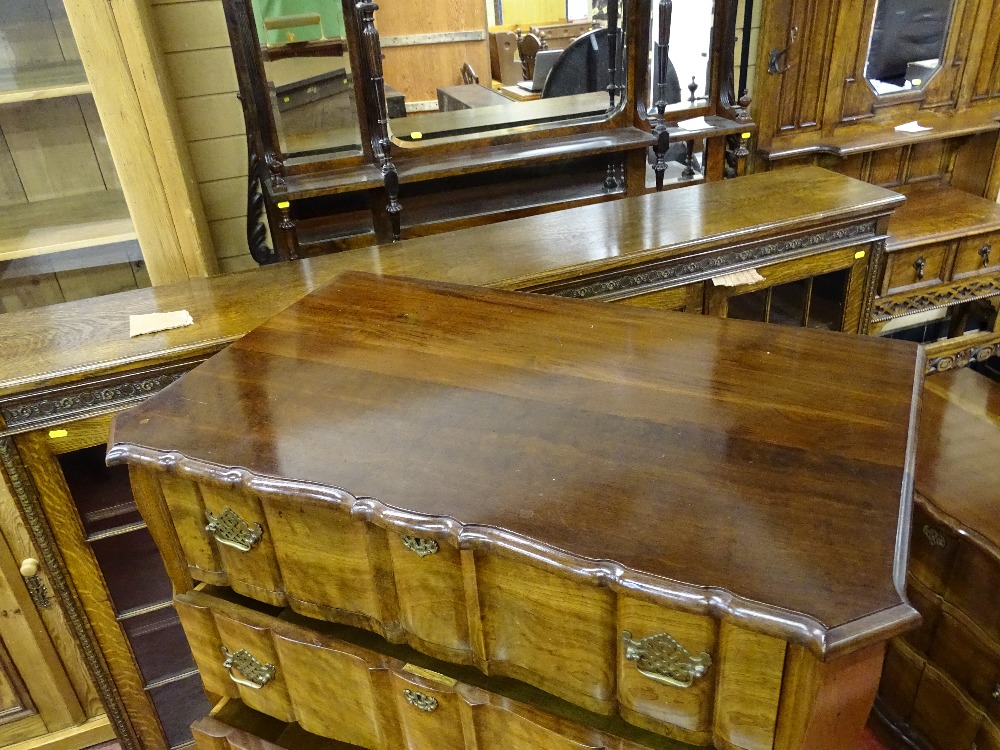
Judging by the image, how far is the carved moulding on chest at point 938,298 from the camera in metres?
2.14

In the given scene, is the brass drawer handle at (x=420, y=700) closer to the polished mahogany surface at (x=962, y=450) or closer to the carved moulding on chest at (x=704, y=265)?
the carved moulding on chest at (x=704, y=265)

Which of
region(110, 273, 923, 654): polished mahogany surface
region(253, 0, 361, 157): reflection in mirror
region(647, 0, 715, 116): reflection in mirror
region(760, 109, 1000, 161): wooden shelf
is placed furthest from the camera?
region(760, 109, 1000, 161): wooden shelf

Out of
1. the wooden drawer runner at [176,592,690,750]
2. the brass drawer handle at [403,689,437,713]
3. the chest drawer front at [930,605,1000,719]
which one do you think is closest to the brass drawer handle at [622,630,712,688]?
the wooden drawer runner at [176,592,690,750]

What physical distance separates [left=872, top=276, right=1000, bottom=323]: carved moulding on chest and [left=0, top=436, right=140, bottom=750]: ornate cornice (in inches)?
78.6

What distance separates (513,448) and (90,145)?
3.47ft

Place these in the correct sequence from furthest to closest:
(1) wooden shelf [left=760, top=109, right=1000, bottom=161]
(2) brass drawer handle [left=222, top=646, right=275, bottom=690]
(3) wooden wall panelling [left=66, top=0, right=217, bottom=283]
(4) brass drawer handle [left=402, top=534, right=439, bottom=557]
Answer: (1) wooden shelf [left=760, top=109, right=1000, bottom=161] < (3) wooden wall panelling [left=66, top=0, right=217, bottom=283] < (2) brass drawer handle [left=222, top=646, right=275, bottom=690] < (4) brass drawer handle [left=402, top=534, right=439, bottom=557]

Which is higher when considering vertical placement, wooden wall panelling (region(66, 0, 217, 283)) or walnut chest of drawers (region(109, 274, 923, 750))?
wooden wall panelling (region(66, 0, 217, 283))

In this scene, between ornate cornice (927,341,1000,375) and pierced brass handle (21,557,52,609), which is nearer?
pierced brass handle (21,557,52,609)

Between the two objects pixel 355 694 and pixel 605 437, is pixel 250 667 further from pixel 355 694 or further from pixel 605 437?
pixel 605 437

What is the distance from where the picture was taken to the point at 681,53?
1906mm

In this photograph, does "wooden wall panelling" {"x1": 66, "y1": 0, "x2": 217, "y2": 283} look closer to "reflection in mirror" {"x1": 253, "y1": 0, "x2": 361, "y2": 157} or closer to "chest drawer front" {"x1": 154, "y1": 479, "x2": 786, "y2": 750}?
"reflection in mirror" {"x1": 253, "y1": 0, "x2": 361, "y2": 157}

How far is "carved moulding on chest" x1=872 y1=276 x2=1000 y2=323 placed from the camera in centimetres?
214

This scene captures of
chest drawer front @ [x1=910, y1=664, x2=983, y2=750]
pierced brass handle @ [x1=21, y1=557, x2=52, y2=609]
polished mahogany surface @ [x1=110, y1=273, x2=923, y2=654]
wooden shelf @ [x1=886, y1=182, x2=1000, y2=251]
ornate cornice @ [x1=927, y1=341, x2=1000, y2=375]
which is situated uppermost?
polished mahogany surface @ [x1=110, y1=273, x2=923, y2=654]

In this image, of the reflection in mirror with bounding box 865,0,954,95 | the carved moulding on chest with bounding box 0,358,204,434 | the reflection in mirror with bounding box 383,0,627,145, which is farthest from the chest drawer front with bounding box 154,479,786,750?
the reflection in mirror with bounding box 865,0,954,95
